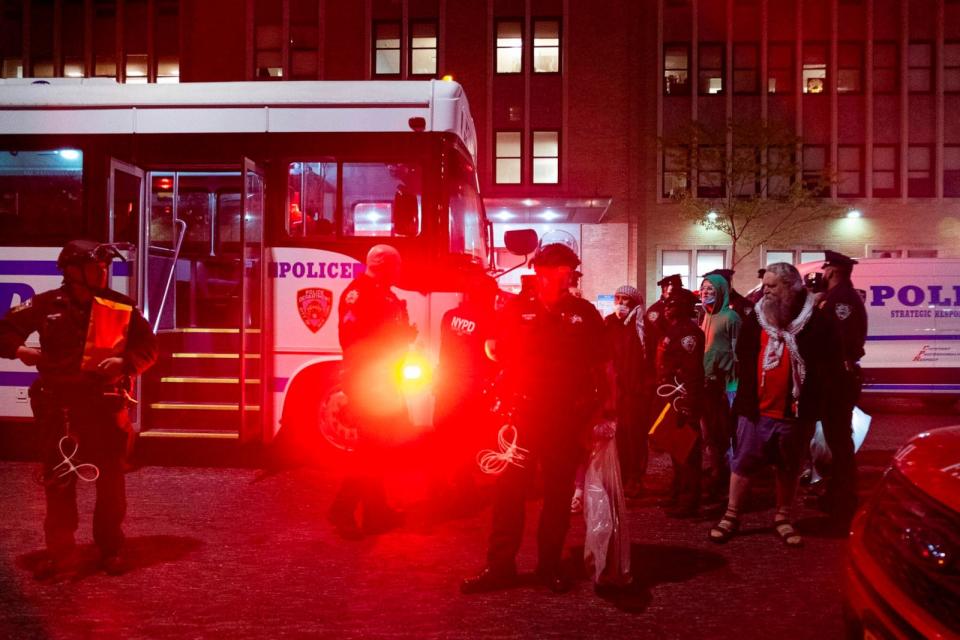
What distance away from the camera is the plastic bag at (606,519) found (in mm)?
4406

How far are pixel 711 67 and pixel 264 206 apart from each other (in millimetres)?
22867

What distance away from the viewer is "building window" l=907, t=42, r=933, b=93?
2612cm

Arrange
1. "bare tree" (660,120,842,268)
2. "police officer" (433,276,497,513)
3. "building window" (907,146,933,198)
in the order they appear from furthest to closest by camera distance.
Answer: "building window" (907,146,933,198) < "bare tree" (660,120,842,268) < "police officer" (433,276,497,513)

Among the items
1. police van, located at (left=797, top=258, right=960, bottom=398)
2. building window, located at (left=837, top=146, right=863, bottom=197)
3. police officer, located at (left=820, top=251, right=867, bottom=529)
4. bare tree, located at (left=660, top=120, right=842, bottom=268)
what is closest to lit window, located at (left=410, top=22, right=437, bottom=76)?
bare tree, located at (left=660, top=120, right=842, bottom=268)

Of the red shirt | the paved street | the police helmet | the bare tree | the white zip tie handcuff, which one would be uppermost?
the bare tree

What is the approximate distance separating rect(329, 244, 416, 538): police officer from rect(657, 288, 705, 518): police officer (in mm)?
2195

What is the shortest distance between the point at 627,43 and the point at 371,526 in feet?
77.5

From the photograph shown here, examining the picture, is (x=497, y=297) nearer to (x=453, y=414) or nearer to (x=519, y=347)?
(x=453, y=414)

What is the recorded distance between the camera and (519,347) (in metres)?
4.35

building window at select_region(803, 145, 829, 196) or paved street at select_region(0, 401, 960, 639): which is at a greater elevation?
building window at select_region(803, 145, 829, 196)

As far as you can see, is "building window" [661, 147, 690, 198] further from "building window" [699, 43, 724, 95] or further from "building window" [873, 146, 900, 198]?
"building window" [873, 146, 900, 198]

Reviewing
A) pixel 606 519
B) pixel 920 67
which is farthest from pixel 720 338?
pixel 920 67

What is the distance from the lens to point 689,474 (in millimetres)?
6188

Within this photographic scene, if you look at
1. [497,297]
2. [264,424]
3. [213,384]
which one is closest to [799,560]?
[497,297]
